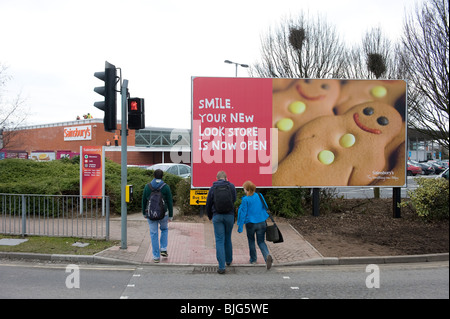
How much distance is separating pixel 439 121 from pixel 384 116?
7.27 feet

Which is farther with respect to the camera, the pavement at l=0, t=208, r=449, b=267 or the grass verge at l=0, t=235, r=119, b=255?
the grass verge at l=0, t=235, r=119, b=255

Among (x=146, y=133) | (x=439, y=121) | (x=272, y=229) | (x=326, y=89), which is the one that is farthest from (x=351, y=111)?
(x=146, y=133)

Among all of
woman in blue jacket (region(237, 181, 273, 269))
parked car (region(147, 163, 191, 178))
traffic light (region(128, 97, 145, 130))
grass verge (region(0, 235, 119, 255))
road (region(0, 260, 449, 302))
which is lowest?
road (region(0, 260, 449, 302))

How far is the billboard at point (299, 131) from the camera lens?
1194 centimetres

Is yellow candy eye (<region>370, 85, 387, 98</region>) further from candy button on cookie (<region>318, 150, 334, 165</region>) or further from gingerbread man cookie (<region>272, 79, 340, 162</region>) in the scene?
candy button on cookie (<region>318, 150, 334, 165</region>)

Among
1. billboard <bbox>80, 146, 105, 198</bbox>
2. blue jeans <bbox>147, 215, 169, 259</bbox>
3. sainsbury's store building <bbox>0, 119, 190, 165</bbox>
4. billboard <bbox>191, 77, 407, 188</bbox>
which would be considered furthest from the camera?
sainsbury's store building <bbox>0, 119, 190, 165</bbox>

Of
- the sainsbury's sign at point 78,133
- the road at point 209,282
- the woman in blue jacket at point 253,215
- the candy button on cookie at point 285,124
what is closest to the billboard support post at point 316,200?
the candy button on cookie at point 285,124

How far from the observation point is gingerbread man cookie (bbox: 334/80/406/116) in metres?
12.2

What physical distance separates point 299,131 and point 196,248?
5.26m

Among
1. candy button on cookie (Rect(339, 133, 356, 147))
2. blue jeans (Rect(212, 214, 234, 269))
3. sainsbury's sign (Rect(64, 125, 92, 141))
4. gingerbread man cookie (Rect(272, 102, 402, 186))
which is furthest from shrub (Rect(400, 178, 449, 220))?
sainsbury's sign (Rect(64, 125, 92, 141))

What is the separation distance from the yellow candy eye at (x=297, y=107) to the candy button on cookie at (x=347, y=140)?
5.07 ft

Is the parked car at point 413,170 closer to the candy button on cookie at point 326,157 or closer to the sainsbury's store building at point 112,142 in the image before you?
the sainsbury's store building at point 112,142

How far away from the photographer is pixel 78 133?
45.4m

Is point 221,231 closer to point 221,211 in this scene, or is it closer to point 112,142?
point 221,211
